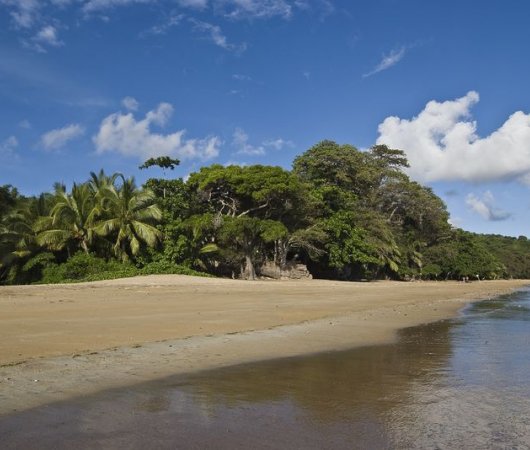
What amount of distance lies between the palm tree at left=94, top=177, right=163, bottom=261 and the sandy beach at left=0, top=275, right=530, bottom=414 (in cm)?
1018

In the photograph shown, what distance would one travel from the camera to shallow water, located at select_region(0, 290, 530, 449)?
4.61 m

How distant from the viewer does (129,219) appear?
32.0 meters

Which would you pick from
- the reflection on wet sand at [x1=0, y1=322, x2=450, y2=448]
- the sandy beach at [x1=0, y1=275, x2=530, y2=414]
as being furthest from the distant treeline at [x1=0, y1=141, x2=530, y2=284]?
the reflection on wet sand at [x1=0, y1=322, x2=450, y2=448]

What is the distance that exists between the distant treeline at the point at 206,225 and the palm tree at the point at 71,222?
0.21 feet

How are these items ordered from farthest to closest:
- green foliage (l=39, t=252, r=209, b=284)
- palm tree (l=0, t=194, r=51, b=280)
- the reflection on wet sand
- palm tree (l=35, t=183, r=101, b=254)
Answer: palm tree (l=0, t=194, r=51, b=280) → palm tree (l=35, t=183, r=101, b=254) → green foliage (l=39, t=252, r=209, b=284) → the reflection on wet sand

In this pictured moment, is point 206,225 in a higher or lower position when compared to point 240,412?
higher

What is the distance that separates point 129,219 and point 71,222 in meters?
3.58

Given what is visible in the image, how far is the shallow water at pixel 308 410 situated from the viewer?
15.1 feet

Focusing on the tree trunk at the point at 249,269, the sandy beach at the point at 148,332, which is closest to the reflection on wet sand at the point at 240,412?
the sandy beach at the point at 148,332

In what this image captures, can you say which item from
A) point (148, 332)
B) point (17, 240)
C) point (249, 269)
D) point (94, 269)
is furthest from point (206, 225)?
point (148, 332)

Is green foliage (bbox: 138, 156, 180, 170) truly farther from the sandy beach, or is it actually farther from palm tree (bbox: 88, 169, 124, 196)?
the sandy beach

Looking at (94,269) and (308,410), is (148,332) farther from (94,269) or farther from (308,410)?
(94,269)

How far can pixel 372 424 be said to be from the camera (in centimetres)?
516

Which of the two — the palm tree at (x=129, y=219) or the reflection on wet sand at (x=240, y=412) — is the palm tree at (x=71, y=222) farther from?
the reflection on wet sand at (x=240, y=412)
